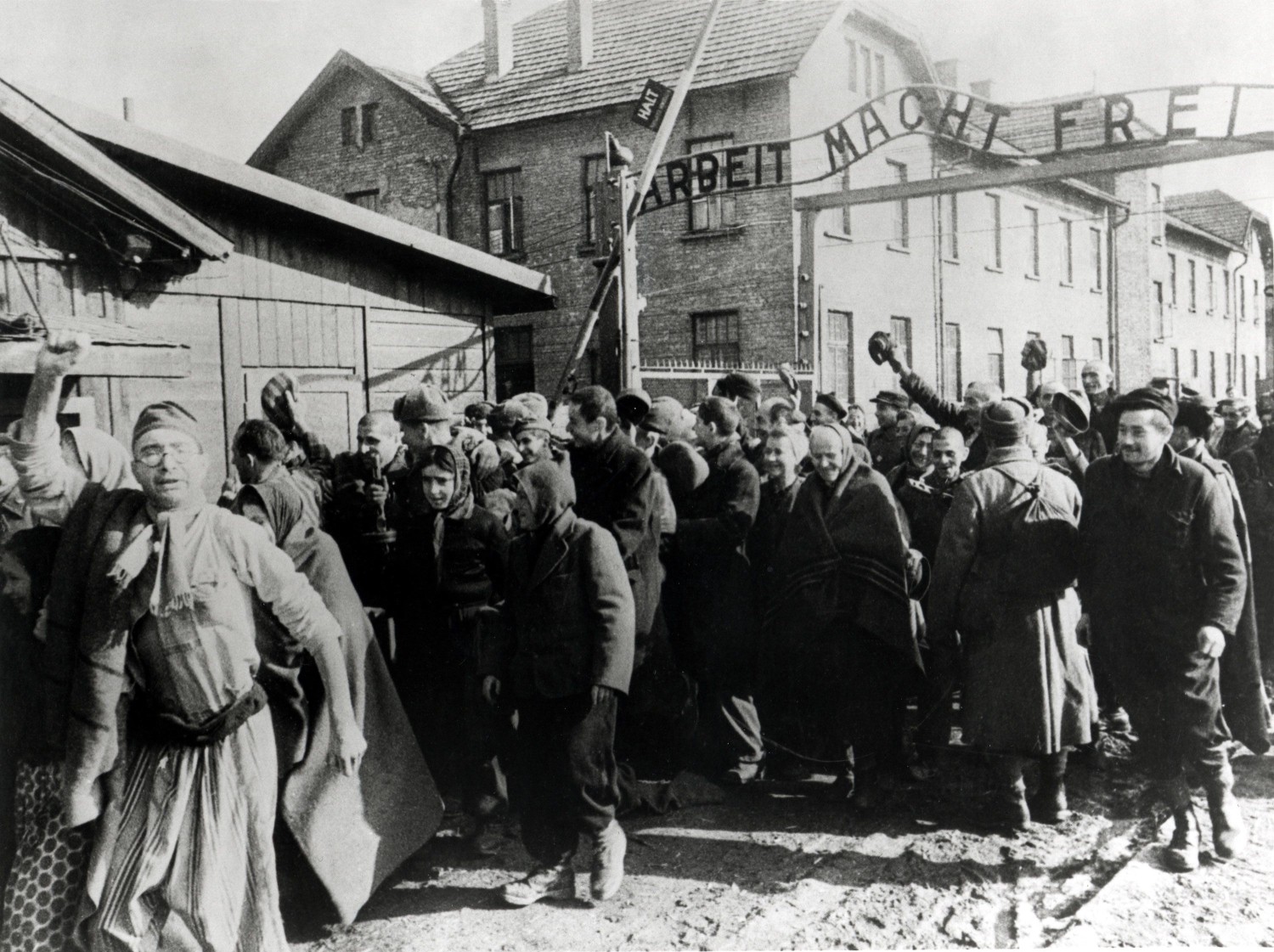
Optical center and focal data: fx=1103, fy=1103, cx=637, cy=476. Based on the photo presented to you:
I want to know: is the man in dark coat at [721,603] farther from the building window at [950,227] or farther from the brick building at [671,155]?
the building window at [950,227]

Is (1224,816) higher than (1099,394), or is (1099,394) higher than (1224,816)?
(1099,394)

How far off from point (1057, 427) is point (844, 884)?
10.7 feet

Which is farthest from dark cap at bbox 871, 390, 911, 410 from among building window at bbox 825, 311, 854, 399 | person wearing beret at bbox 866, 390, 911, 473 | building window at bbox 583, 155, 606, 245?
building window at bbox 583, 155, 606, 245

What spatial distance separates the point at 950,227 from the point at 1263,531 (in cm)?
1805

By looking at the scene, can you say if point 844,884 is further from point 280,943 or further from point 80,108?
point 80,108

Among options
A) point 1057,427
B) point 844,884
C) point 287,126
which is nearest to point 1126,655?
point 844,884

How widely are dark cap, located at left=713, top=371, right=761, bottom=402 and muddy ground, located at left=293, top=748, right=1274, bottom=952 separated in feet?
11.1

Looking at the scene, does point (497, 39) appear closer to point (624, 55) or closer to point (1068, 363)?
point (624, 55)

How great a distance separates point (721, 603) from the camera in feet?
19.2

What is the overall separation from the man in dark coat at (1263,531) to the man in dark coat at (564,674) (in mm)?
4688

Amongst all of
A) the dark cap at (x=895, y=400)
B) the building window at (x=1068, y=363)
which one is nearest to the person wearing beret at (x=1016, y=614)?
the dark cap at (x=895, y=400)

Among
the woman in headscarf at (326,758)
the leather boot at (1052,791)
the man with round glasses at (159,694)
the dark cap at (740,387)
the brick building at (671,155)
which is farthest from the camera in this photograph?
the brick building at (671,155)

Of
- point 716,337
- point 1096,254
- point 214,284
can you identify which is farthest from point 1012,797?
point 1096,254

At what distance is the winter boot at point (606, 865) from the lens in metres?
4.45
